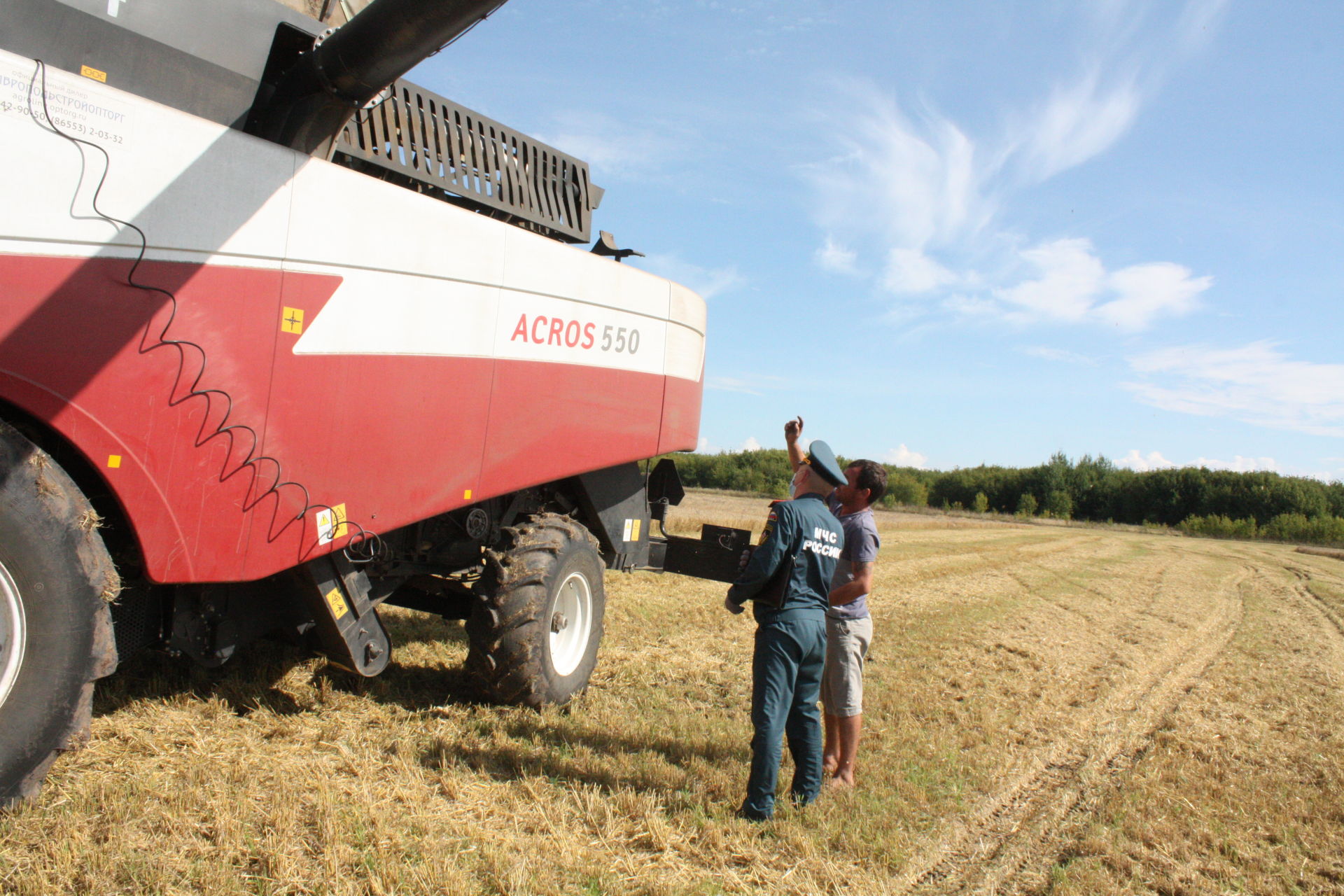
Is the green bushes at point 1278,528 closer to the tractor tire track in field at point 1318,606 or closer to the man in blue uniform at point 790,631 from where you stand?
the tractor tire track in field at point 1318,606

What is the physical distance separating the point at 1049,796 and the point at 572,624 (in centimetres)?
281

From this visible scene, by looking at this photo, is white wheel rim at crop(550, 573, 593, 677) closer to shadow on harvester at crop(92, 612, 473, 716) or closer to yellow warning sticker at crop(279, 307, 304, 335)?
shadow on harvester at crop(92, 612, 473, 716)

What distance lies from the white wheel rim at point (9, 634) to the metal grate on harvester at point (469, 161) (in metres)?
2.27

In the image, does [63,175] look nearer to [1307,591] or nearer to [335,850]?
[335,850]

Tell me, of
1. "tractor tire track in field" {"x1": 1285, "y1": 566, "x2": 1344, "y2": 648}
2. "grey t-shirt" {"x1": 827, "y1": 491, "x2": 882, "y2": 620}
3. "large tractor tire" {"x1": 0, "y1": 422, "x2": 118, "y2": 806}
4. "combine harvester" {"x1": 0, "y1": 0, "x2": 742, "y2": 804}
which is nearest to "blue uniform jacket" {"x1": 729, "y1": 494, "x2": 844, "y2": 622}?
"grey t-shirt" {"x1": 827, "y1": 491, "x2": 882, "y2": 620}

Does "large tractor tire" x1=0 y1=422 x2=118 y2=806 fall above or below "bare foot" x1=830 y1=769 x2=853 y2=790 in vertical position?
above

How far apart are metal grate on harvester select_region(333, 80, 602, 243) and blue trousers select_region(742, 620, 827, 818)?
2.79m

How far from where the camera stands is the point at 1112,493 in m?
61.8

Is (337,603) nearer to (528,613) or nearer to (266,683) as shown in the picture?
(528,613)

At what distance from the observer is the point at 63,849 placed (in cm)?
273

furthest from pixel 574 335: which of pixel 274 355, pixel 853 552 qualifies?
pixel 853 552

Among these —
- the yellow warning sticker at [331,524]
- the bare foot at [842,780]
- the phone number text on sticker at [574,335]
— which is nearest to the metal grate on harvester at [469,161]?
the phone number text on sticker at [574,335]

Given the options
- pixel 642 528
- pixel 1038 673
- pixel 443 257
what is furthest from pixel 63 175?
pixel 1038 673

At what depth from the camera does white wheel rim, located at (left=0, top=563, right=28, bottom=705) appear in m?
2.75
